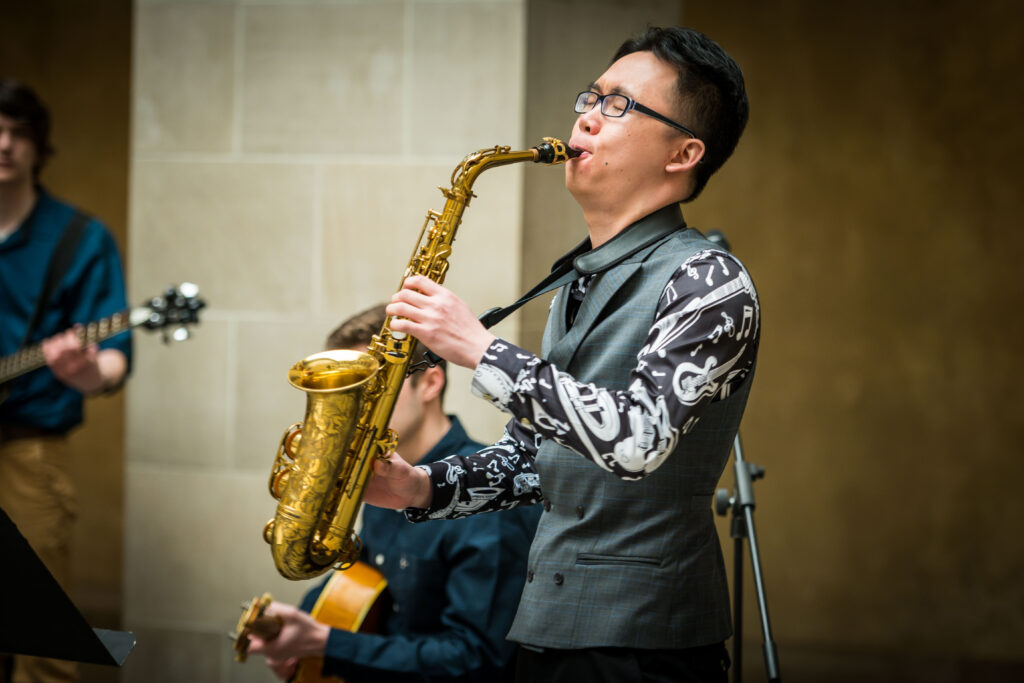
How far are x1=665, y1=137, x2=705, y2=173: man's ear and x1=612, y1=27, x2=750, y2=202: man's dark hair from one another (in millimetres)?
20

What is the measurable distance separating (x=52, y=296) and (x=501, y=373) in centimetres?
252

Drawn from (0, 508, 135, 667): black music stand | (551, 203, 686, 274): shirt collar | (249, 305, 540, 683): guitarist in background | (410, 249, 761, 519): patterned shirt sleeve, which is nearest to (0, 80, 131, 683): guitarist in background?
(249, 305, 540, 683): guitarist in background

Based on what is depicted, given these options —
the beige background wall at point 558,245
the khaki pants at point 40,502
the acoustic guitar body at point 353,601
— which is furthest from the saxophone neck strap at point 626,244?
the khaki pants at point 40,502

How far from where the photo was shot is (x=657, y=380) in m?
1.29

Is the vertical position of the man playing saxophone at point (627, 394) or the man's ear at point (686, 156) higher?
the man's ear at point (686, 156)

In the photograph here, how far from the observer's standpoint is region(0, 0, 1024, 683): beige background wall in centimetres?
364

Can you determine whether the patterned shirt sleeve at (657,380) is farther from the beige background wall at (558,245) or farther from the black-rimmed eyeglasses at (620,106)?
the beige background wall at (558,245)

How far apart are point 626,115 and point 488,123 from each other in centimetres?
207

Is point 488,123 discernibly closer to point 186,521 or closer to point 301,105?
point 301,105

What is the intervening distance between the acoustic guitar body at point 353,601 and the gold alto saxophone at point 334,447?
76 cm

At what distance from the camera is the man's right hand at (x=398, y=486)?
1.57m

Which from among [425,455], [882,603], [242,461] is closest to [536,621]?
[425,455]

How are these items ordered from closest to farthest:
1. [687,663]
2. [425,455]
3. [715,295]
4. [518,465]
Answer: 1. [715,295]
2. [687,663]
3. [518,465]
4. [425,455]

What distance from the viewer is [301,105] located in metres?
3.77
